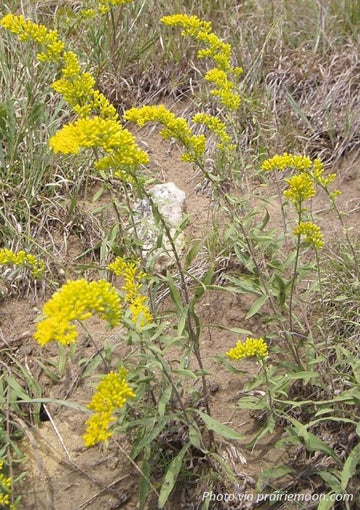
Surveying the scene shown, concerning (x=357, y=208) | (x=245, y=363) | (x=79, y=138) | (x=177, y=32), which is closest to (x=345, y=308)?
(x=245, y=363)

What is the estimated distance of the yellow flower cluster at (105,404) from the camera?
163 cm

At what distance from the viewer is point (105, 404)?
1732 millimetres

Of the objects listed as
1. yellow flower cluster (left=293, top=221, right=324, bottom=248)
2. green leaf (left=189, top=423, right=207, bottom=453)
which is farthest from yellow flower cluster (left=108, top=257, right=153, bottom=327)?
yellow flower cluster (left=293, top=221, right=324, bottom=248)

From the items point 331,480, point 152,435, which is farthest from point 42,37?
point 331,480

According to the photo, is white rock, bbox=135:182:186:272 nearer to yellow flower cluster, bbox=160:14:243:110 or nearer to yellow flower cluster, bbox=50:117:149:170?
yellow flower cluster, bbox=160:14:243:110

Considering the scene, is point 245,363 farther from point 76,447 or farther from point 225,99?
point 225,99

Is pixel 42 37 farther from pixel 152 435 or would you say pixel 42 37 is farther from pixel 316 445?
pixel 316 445

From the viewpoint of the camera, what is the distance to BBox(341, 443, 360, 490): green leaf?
1.96m

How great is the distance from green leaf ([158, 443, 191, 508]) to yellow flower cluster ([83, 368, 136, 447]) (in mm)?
423

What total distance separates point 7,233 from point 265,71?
6.07ft

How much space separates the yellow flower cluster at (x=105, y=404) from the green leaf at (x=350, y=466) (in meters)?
0.75

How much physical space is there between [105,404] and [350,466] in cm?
82

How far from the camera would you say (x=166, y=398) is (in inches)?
78.4

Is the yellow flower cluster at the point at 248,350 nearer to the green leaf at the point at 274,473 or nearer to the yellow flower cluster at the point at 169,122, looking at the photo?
the green leaf at the point at 274,473
